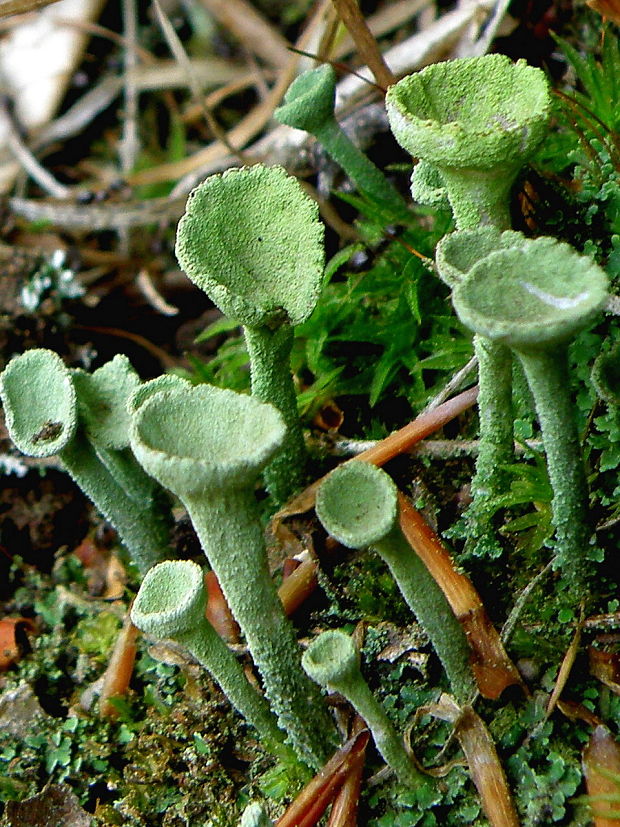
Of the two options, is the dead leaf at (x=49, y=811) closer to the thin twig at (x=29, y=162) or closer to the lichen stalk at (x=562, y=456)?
the lichen stalk at (x=562, y=456)

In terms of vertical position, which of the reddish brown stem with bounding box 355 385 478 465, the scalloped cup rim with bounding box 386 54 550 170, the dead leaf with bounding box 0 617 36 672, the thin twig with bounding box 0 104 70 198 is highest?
the scalloped cup rim with bounding box 386 54 550 170

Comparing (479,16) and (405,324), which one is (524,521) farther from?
(479,16)

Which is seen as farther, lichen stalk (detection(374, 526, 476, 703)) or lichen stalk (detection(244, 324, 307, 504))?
lichen stalk (detection(244, 324, 307, 504))

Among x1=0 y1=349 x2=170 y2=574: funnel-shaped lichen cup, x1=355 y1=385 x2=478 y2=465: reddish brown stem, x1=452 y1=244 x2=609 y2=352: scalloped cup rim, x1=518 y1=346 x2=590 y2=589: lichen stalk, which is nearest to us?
x1=452 y1=244 x2=609 y2=352: scalloped cup rim

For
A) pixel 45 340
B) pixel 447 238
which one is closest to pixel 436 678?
pixel 447 238

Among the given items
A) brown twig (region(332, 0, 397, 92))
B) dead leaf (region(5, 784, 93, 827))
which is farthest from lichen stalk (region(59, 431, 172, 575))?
brown twig (region(332, 0, 397, 92))

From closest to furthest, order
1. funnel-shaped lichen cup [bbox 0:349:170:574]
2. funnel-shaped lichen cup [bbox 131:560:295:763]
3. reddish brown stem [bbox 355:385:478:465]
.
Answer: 1. funnel-shaped lichen cup [bbox 131:560:295:763]
2. funnel-shaped lichen cup [bbox 0:349:170:574]
3. reddish brown stem [bbox 355:385:478:465]

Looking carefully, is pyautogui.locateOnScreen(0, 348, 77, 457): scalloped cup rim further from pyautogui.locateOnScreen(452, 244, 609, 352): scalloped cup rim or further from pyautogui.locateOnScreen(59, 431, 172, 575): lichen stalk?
pyautogui.locateOnScreen(452, 244, 609, 352): scalloped cup rim

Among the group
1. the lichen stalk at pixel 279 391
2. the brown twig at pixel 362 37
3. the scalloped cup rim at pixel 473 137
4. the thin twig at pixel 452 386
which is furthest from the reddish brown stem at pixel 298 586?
the brown twig at pixel 362 37
